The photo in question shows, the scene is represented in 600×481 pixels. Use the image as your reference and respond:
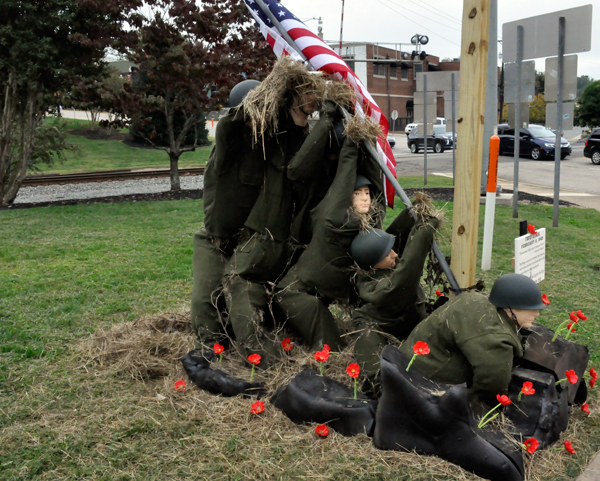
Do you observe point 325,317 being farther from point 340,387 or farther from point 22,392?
point 22,392

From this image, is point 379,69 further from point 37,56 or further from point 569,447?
point 569,447

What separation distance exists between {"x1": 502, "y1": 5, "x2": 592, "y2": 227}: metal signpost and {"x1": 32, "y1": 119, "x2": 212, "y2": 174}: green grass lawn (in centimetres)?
1727

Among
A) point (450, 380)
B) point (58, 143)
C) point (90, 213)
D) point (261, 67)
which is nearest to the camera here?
point (450, 380)

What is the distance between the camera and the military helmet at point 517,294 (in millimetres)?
3447

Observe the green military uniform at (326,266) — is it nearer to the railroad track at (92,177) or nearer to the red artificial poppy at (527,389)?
the red artificial poppy at (527,389)

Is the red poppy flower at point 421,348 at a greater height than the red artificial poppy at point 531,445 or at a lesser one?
greater

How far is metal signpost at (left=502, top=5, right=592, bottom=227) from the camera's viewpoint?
9.79 metres

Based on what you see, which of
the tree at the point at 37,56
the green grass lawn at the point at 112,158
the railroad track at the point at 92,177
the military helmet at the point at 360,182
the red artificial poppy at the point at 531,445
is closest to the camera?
the red artificial poppy at the point at 531,445

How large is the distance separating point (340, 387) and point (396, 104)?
198 feet

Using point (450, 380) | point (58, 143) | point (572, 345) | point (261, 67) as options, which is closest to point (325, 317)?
point (450, 380)

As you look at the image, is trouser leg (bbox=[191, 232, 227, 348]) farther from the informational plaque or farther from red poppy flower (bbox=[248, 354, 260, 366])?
the informational plaque

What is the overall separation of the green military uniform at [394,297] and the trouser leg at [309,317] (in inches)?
9.5

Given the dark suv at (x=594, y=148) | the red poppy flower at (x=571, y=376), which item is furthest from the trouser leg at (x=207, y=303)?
the dark suv at (x=594, y=148)

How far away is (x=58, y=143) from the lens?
16453 millimetres
